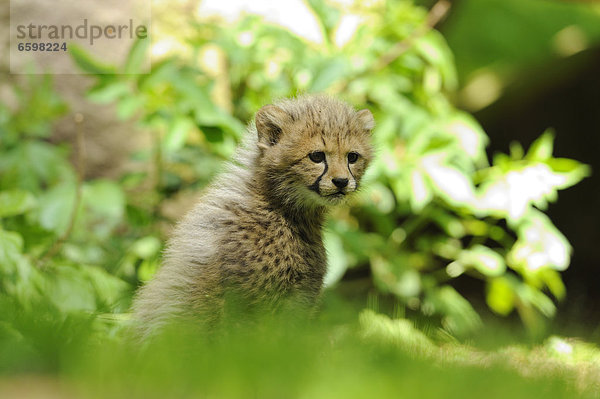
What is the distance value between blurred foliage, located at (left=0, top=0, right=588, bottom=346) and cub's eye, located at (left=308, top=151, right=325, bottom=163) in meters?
1.30

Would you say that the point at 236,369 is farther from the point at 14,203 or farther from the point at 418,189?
the point at 418,189

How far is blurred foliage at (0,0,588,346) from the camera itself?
511cm

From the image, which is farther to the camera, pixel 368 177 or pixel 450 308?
pixel 450 308

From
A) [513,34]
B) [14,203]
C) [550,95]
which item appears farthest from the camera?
[550,95]

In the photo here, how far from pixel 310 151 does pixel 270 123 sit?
0.28 metres

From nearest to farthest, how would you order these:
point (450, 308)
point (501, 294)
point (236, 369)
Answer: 1. point (236, 369)
2. point (450, 308)
3. point (501, 294)

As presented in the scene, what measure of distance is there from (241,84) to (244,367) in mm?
4626

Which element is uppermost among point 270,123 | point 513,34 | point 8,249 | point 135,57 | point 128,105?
point 513,34

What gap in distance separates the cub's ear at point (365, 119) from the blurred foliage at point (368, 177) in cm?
100

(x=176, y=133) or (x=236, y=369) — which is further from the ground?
(x=176, y=133)

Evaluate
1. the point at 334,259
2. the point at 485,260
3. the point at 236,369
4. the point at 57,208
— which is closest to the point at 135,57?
the point at 57,208

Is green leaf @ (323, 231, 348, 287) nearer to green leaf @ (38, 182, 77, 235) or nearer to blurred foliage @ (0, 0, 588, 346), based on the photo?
blurred foliage @ (0, 0, 588, 346)

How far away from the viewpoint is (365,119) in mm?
3889

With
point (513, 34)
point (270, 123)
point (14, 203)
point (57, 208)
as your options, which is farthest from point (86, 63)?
point (513, 34)
